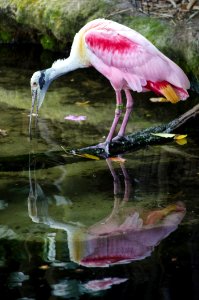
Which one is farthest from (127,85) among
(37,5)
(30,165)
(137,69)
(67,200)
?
(37,5)

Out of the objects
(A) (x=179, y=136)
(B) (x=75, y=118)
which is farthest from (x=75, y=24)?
(A) (x=179, y=136)

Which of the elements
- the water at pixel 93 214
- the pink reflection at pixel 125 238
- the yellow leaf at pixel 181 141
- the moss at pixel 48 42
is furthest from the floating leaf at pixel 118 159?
the moss at pixel 48 42

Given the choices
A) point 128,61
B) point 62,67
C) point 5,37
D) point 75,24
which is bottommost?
point 5,37

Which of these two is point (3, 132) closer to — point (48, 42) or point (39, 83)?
point (39, 83)

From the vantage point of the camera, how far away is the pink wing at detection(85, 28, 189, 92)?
615 centimetres

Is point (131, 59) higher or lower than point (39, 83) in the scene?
higher

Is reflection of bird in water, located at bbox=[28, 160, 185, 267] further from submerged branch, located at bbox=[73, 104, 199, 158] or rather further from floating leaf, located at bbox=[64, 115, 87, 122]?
floating leaf, located at bbox=[64, 115, 87, 122]

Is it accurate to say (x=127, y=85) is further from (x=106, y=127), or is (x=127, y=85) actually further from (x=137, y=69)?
(x=106, y=127)

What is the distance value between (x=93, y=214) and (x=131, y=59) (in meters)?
1.80

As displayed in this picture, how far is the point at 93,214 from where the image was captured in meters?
4.94

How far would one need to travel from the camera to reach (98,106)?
757 cm

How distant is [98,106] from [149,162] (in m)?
1.78

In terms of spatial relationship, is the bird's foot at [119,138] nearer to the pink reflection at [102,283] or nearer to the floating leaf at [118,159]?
the floating leaf at [118,159]

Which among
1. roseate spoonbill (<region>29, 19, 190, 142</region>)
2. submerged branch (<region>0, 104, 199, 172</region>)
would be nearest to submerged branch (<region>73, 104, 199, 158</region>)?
submerged branch (<region>0, 104, 199, 172</region>)
